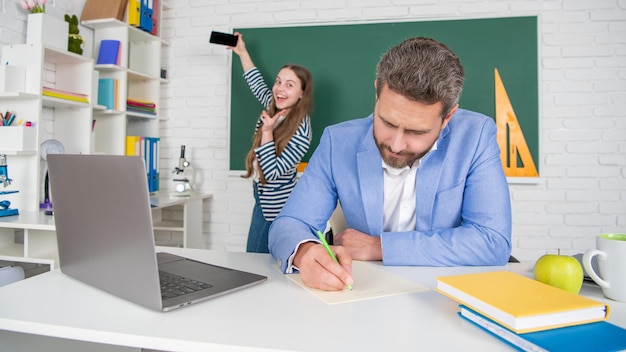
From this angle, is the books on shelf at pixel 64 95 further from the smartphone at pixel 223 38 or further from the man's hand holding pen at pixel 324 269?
the man's hand holding pen at pixel 324 269

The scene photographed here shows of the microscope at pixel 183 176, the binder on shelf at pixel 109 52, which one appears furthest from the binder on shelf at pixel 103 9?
the microscope at pixel 183 176

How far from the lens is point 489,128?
1.36m

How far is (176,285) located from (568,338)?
2.26 ft

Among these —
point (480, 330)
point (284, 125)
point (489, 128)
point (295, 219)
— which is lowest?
point (480, 330)

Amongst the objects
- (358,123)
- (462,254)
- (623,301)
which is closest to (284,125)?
(358,123)

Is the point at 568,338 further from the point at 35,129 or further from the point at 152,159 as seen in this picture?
the point at 152,159

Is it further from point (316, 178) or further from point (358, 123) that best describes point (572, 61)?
point (316, 178)

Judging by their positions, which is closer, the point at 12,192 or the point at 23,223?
the point at 23,223

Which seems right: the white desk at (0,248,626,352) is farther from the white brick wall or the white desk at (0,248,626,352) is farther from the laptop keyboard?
the white brick wall

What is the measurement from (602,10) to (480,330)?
288 centimetres

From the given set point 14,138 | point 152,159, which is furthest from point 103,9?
point 14,138

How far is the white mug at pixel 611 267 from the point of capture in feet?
2.85

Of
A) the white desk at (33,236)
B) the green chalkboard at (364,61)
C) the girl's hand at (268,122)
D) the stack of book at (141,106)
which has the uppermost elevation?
the green chalkboard at (364,61)

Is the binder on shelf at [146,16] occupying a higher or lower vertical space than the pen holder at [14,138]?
higher
